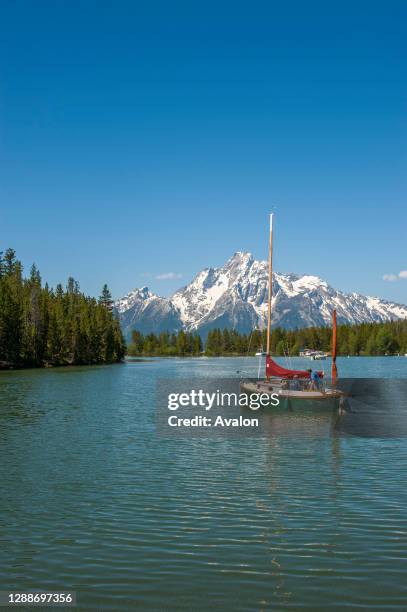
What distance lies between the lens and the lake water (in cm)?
1584

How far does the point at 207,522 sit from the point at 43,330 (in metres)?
144

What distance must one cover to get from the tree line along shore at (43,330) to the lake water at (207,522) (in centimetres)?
10278

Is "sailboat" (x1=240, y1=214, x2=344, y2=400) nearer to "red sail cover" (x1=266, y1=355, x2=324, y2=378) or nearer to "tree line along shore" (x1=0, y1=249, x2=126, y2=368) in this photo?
"red sail cover" (x1=266, y1=355, x2=324, y2=378)

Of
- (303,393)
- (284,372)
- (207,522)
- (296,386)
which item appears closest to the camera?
(207,522)

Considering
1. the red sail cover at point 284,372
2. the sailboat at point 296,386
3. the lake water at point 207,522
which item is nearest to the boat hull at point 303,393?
the sailboat at point 296,386

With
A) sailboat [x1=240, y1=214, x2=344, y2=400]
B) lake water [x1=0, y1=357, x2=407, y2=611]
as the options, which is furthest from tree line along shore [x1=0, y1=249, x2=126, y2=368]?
lake water [x1=0, y1=357, x2=407, y2=611]

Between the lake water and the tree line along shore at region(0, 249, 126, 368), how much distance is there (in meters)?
103

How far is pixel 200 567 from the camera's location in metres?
17.2

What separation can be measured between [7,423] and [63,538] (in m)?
31.6

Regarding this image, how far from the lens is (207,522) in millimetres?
21453

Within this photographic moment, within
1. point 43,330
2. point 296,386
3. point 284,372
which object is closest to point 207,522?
point 284,372

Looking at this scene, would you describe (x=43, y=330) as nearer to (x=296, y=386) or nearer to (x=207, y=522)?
(x=296, y=386)

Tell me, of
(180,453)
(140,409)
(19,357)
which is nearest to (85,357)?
(19,357)

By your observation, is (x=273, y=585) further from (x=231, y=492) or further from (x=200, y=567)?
(x=231, y=492)
